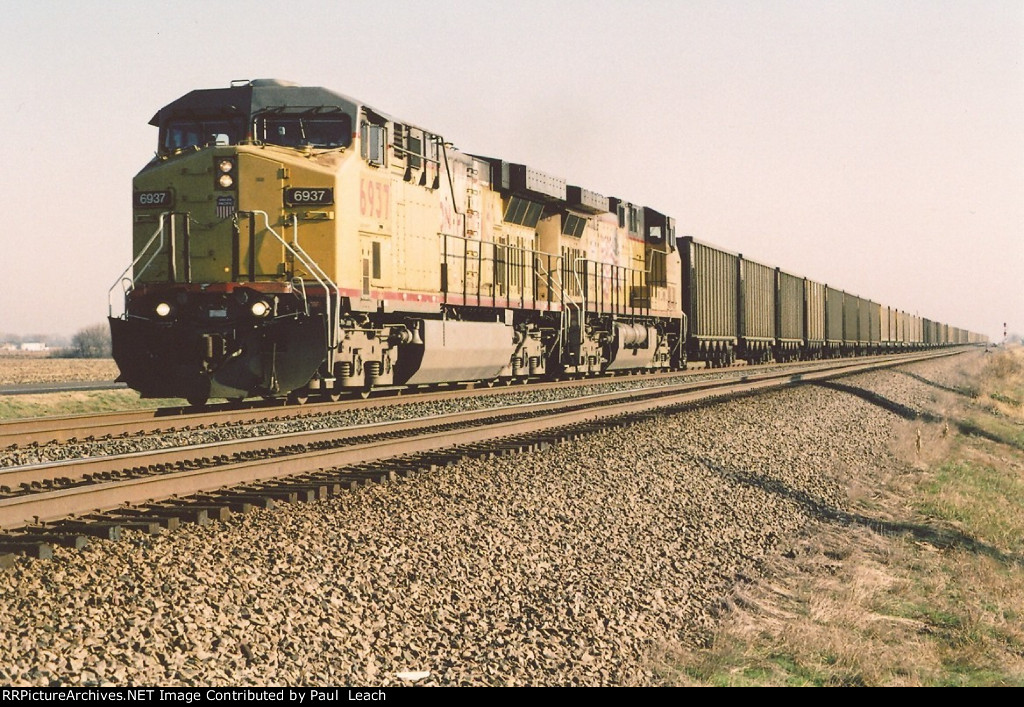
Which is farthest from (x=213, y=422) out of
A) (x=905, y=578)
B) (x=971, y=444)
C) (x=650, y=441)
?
(x=971, y=444)

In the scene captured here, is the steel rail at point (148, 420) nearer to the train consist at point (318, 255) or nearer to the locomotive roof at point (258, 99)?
the train consist at point (318, 255)

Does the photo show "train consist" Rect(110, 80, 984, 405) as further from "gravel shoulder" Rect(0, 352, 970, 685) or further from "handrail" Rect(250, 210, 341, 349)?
"gravel shoulder" Rect(0, 352, 970, 685)

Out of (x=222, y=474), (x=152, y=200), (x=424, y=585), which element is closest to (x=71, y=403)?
(x=152, y=200)

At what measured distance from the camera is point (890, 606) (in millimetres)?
6445

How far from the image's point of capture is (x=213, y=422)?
10961mm

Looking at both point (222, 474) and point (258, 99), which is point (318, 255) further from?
point (222, 474)

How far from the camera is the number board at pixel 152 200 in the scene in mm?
11602

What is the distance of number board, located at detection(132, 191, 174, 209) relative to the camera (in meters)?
11.6

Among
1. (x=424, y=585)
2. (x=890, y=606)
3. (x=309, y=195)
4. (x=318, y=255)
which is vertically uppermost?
(x=309, y=195)

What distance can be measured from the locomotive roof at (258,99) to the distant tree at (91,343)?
65.8 metres

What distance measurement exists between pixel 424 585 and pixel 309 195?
7.36 metres

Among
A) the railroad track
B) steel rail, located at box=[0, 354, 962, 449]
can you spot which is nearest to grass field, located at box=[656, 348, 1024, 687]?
the railroad track

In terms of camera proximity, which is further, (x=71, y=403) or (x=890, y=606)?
(x=71, y=403)
